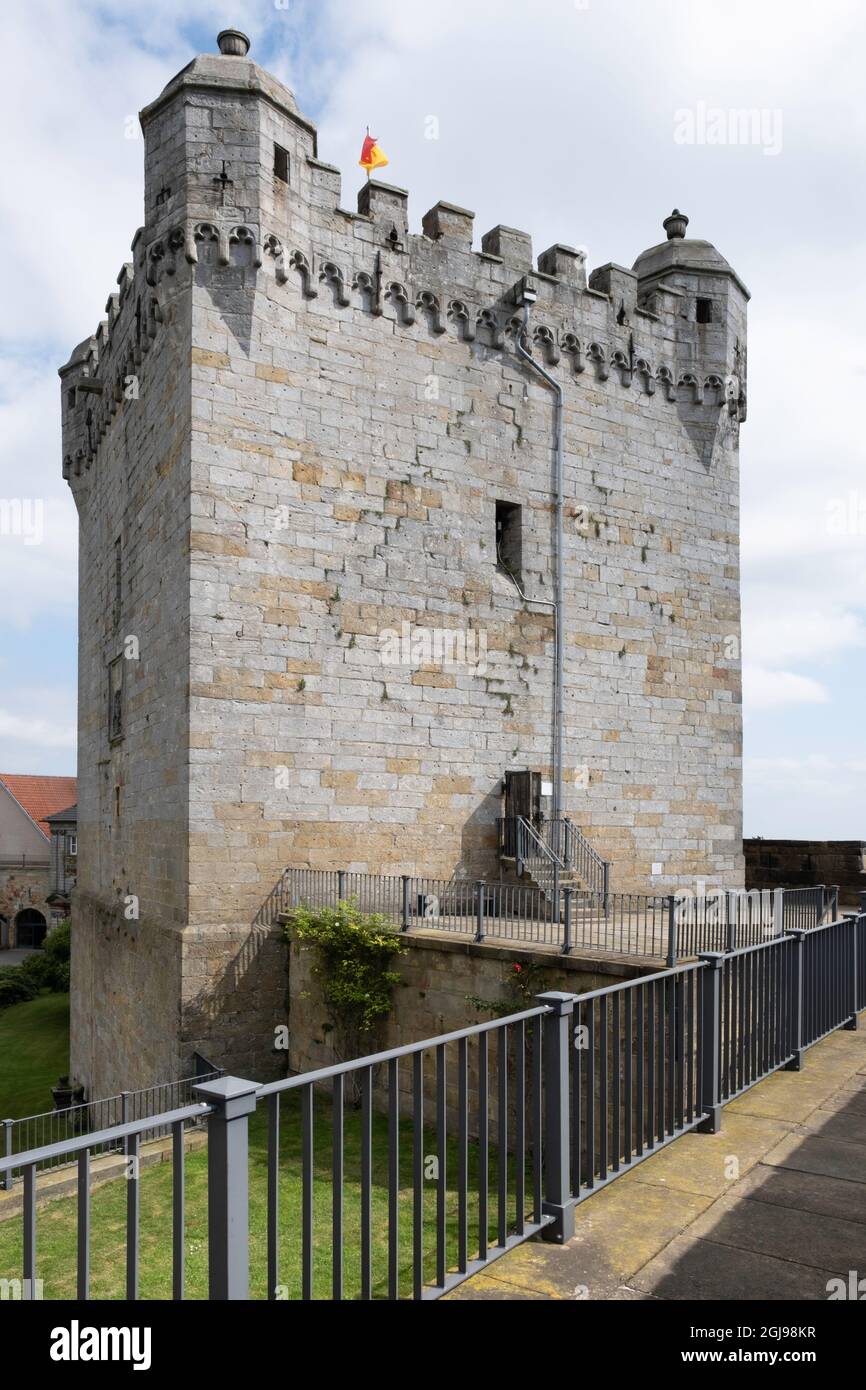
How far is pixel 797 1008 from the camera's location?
7.61 meters

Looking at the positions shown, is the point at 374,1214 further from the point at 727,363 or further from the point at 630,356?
the point at 727,363

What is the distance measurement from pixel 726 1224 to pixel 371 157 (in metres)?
15.9

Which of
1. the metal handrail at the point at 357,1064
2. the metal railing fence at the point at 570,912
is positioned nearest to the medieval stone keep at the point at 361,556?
the metal railing fence at the point at 570,912

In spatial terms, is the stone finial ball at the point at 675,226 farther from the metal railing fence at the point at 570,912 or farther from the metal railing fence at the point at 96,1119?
the metal railing fence at the point at 96,1119

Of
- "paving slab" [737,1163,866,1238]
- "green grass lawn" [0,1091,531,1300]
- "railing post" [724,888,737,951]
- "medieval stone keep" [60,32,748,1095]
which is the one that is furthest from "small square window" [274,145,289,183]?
"paving slab" [737,1163,866,1238]

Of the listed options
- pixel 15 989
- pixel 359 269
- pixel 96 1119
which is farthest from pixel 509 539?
pixel 15 989

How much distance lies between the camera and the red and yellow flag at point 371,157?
52.4ft

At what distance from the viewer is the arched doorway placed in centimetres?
4534

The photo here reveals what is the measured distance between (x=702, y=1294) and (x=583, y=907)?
9.83 meters

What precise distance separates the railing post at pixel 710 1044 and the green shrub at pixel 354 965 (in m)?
6.29

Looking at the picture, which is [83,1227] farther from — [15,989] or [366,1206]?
[15,989]

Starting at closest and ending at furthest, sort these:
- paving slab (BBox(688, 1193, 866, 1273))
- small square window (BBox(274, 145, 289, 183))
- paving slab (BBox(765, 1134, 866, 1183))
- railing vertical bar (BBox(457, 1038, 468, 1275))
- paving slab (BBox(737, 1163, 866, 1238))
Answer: railing vertical bar (BBox(457, 1038, 468, 1275)), paving slab (BBox(688, 1193, 866, 1273)), paving slab (BBox(737, 1163, 866, 1238)), paving slab (BBox(765, 1134, 866, 1183)), small square window (BBox(274, 145, 289, 183))

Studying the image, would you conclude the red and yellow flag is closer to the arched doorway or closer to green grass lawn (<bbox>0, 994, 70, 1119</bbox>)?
green grass lawn (<bbox>0, 994, 70, 1119</bbox>)

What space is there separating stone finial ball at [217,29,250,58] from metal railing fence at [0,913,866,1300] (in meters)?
13.9
